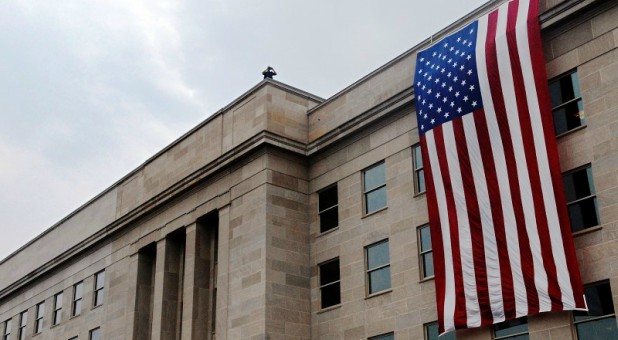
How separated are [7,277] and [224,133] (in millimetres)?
25973

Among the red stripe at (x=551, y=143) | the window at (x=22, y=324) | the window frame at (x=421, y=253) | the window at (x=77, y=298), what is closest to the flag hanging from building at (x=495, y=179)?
the red stripe at (x=551, y=143)

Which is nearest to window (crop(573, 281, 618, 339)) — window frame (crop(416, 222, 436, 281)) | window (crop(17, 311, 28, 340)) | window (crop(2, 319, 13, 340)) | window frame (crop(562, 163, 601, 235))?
window frame (crop(562, 163, 601, 235))

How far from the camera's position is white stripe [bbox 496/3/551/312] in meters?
26.3

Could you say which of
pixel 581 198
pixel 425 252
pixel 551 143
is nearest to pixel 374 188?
pixel 425 252

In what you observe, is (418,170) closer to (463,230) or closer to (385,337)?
(463,230)

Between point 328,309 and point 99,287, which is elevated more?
point 99,287

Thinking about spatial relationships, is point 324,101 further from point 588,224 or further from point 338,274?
point 588,224

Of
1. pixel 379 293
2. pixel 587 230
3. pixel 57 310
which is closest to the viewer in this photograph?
pixel 587 230

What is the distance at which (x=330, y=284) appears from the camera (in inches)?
1369

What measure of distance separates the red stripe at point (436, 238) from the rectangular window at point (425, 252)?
0.98 m

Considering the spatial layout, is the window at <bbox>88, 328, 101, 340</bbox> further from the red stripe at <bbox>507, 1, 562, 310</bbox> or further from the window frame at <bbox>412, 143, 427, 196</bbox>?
the red stripe at <bbox>507, 1, 562, 310</bbox>

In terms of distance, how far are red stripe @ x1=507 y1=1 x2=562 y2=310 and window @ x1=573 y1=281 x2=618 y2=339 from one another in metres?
0.78

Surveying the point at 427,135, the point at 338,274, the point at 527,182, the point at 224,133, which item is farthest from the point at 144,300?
the point at 527,182

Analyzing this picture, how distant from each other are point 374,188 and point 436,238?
490 centimetres
